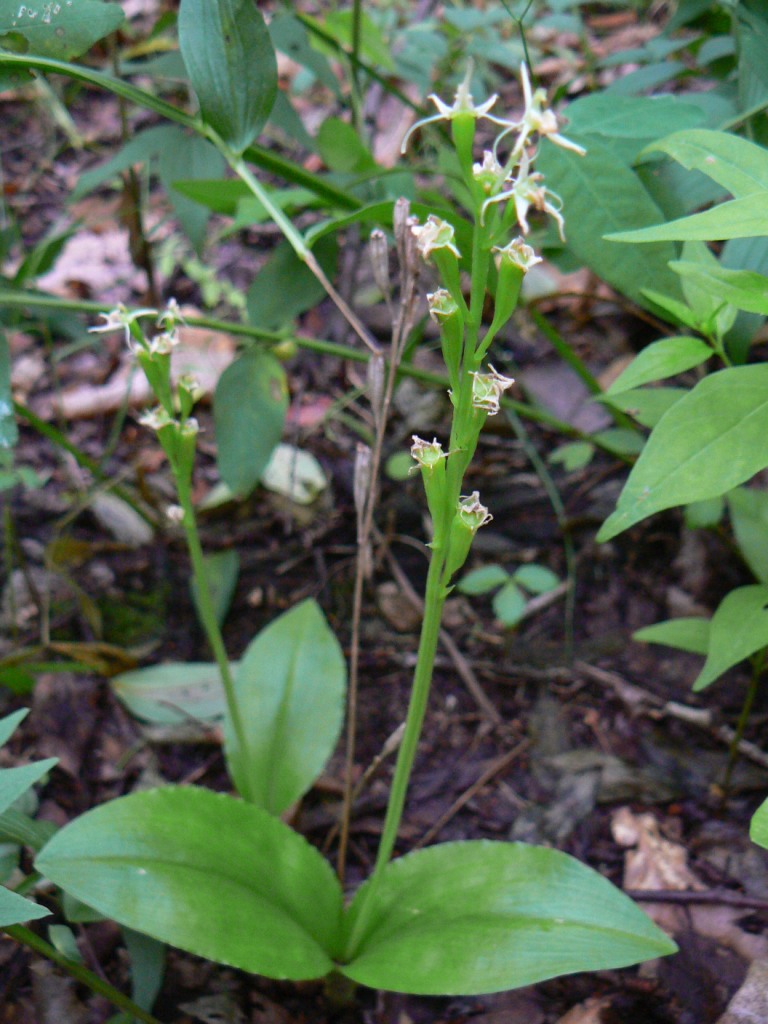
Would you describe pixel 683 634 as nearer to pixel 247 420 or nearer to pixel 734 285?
pixel 734 285

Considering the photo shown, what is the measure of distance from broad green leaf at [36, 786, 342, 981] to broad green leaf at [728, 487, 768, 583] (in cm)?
77

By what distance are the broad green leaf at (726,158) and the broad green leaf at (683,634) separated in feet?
2.15

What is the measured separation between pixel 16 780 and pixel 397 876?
0.58m

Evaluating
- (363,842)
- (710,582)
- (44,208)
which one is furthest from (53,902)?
(44,208)

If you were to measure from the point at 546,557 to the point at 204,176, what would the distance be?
1.09 metres

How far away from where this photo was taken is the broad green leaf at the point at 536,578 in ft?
5.60

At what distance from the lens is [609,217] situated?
3.90 feet

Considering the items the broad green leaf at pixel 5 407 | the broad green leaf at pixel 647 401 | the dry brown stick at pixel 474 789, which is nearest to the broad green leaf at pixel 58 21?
the broad green leaf at pixel 5 407

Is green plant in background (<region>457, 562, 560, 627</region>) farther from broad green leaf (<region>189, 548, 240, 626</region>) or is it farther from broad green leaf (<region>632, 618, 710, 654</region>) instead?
broad green leaf (<region>189, 548, 240, 626</region>)

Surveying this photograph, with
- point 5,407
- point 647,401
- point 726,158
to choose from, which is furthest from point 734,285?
point 5,407

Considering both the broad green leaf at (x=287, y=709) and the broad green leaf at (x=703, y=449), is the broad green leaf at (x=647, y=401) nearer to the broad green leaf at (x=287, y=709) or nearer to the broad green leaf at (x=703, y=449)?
the broad green leaf at (x=703, y=449)

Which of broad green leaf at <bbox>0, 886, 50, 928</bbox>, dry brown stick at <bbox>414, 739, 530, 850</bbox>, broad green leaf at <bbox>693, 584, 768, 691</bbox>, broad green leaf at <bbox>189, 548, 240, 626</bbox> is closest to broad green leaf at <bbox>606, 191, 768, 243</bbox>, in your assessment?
broad green leaf at <bbox>693, 584, 768, 691</bbox>

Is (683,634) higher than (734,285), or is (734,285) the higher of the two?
(734,285)

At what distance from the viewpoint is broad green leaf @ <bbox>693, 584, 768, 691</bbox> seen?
3.42 ft
